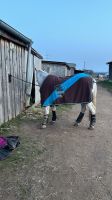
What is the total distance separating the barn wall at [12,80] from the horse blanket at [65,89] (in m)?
1.06

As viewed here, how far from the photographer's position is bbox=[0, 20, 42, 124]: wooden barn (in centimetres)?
888

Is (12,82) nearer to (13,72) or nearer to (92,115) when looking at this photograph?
(13,72)

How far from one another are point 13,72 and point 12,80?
297mm

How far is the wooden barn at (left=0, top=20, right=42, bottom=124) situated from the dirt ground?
0.80 metres

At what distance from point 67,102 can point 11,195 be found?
4881mm

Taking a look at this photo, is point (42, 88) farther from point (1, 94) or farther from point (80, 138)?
point (80, 138)

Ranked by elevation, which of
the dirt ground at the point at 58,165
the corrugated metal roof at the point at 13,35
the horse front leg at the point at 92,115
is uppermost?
the corrugated metal roof at the point at 13,35

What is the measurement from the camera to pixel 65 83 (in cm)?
924

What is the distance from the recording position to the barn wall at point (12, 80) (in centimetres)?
888

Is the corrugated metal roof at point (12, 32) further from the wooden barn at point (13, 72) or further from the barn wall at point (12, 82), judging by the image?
the barn wall at point (12, 82)

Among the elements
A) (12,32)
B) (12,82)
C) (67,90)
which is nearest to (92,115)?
(67,90)

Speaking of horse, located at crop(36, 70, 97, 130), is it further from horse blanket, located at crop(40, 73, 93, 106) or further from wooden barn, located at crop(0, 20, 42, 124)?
wooden barn, located at crop(0, 20, 42, 124)

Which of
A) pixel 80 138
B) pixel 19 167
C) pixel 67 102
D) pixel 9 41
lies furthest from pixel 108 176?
pixel 9 41

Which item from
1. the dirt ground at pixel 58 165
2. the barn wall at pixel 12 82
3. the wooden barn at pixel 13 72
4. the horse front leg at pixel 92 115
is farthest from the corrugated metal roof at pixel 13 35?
the horse front leg at pixel 92 115
